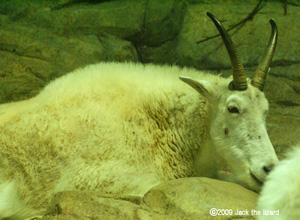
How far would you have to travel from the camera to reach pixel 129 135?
5039mm

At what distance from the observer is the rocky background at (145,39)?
741 cm

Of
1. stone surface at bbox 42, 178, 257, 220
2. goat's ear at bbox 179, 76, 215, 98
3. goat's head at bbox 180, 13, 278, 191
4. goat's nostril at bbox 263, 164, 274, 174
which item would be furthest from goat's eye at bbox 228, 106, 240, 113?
stone surface at bbox 42, 178, 257, 220

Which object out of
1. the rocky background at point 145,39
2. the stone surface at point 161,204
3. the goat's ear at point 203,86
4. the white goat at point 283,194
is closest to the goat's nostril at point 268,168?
the stone surface at point 161,204

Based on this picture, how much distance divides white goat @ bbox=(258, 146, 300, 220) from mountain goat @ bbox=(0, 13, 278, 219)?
65.1 inches

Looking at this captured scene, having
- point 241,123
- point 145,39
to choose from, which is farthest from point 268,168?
point 145,39

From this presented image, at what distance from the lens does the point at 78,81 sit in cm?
552

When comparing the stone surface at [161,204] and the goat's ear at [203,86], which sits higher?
the goat's ear at [203,86]

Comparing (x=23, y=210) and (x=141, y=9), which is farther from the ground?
(x=141, y=9)

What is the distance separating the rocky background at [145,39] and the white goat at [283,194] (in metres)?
3.83

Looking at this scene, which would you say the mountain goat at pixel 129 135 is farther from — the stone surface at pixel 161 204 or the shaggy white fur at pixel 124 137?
the stone surface at pixel 161 204

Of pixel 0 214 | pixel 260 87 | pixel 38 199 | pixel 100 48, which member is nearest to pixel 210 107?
pixel 260 87

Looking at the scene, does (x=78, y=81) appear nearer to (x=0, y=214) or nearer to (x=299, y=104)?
(x=0, y=214)

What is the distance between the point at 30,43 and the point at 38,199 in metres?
3.86

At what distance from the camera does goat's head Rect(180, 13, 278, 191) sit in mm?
4633
